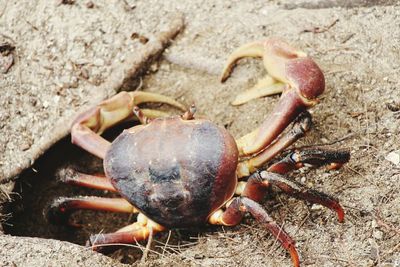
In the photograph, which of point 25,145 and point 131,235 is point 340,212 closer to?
point 131,235

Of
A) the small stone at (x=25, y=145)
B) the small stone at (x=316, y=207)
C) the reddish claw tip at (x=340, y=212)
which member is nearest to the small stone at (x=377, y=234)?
the reddish claw tip at (x=340, y=212)

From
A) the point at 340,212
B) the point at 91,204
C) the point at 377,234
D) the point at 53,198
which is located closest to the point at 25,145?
the point at 53,198

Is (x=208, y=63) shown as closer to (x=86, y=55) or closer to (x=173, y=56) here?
(x=173, y=56)

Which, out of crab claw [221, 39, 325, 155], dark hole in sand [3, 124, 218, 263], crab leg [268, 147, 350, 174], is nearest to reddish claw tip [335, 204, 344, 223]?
crab leg [268, 147, 350, 174]

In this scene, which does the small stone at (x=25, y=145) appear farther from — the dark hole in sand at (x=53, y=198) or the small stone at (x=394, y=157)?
the small stone at (x=394, y=157)

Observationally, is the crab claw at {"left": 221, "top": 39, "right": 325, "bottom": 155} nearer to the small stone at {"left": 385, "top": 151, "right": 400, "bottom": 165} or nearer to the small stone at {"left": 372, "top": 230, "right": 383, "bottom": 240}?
the small stone at {"left": 385, "top": 151, "right": 400, "bottom": 165}

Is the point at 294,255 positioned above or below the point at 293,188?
below
